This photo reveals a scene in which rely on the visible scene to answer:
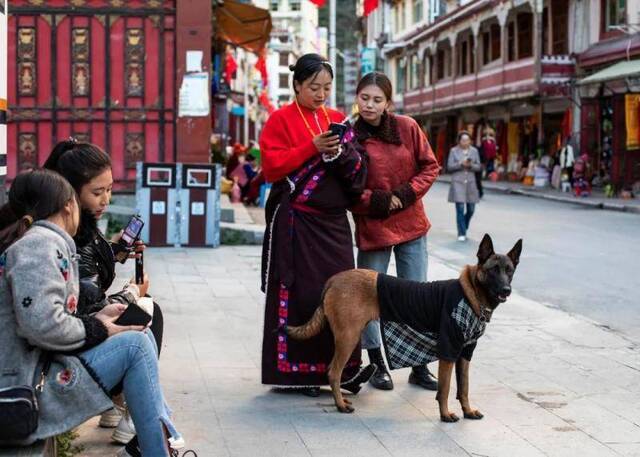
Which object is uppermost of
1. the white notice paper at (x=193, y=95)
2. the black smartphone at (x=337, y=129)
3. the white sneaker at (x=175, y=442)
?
the white notice paper at (x=193, y=95)

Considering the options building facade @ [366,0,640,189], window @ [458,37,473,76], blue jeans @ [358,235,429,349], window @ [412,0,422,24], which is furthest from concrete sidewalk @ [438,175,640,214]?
window @ [412,0,422,24]

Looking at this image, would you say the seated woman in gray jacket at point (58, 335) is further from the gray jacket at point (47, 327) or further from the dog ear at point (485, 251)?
the dog ear at point (485, 251)

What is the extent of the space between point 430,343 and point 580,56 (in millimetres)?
27652

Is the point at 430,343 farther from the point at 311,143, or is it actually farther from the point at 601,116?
the point at 601,116

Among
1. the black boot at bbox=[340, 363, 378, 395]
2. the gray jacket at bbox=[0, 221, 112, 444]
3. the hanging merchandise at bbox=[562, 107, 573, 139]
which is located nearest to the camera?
the gray jacket at bbox=[0, 221, 112, 444]

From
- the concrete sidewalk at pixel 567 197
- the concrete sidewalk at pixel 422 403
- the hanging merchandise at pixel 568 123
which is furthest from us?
the hanging merchandise at pixel 568 123

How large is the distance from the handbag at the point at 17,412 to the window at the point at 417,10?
52.2m

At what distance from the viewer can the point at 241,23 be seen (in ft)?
62.4

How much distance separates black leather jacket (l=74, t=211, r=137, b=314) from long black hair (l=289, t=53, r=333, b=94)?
5.14ft

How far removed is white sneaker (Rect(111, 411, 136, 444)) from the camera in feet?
16.2

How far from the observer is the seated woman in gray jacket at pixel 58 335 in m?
3.73

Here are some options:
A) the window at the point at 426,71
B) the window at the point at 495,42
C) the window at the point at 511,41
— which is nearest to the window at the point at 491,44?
the window at the point at 495,42

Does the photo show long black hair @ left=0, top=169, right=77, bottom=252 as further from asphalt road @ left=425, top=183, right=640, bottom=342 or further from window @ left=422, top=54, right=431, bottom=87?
window @ left=422, top=54, right=431, bottom=87

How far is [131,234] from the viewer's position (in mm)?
5168
